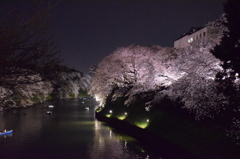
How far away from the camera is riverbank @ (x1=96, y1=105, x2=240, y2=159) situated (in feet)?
43.8

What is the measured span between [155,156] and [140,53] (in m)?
15.6

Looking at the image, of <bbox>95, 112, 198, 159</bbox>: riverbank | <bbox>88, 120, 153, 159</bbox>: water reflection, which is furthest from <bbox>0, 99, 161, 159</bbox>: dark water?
<bbox>95, 112, 198, 159</bbox>: riverbank

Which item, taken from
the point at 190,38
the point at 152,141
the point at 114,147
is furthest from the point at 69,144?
the point at 190,38

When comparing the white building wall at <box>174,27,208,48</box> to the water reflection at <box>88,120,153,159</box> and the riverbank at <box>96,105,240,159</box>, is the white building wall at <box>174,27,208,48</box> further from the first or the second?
the water reflection at <box>88,120,153,159</box>

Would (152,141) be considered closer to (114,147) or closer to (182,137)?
(114,147)

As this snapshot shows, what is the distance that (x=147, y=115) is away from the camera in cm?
2366

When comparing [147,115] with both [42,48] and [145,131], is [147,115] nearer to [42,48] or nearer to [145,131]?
[145,131]

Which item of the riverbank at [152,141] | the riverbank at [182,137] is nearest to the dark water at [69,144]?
the riverbank at [152,141]

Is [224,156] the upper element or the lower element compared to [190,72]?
lower

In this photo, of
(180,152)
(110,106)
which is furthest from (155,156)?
(110,106)

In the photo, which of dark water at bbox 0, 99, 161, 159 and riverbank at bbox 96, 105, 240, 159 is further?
dark water at bbox 0, 99, 161, 159

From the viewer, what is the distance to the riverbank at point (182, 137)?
43.8ft

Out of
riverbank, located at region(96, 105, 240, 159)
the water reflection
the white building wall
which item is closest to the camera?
riverbank, located at region(96, 105, 240, 159)

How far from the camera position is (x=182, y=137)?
16891 millimetres
